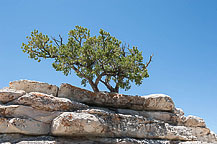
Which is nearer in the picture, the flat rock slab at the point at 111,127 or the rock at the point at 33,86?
the flat rock slab at the point at 111,127

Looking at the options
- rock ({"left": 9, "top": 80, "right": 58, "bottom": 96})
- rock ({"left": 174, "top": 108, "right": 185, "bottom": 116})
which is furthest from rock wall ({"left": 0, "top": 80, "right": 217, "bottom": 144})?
rock ({"left": 174, "top": 108, "right": 185, "bottom": 116})

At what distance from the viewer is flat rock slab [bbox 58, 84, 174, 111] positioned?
1341 cm

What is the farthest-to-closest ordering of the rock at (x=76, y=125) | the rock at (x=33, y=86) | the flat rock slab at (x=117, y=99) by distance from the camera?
the flat rock slab at (x=117, y=99), the rock at (x=33, y=86), the rock at (x=76, y=125)

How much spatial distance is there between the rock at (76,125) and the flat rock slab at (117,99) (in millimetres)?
2940

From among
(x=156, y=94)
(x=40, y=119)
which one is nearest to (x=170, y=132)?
(x=156, y=94)

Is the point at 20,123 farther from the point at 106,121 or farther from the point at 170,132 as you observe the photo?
the point at 170,132

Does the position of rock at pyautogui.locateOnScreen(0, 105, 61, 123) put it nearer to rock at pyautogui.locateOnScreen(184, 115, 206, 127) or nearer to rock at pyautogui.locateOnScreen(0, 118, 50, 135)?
rock at pyautogui.locateOnScreen(0, 118, 50, 135)

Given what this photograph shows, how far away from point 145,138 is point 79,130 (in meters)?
4.38

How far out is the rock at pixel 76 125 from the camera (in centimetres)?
1008

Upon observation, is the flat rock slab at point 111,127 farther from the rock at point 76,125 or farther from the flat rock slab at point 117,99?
the flat rock slab at point 117,99

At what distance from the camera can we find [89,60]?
1655 cm

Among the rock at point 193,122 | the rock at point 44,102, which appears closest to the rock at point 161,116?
the rock at point 193,122

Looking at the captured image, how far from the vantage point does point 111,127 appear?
11445mm

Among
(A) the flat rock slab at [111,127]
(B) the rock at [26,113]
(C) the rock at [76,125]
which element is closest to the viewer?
(C) the rock at [76,125]
